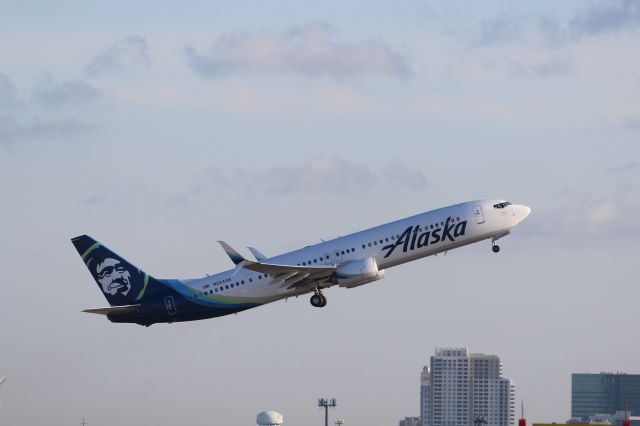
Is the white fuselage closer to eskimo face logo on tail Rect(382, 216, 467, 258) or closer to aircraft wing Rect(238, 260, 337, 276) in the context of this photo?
eskimo face logo on tail Rect(382, 216, 467, 258)

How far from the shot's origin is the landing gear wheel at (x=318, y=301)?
123312mm

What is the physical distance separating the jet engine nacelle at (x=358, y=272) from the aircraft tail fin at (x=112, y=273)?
1880 centimetres

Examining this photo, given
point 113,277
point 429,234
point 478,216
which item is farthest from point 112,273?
point 478,216

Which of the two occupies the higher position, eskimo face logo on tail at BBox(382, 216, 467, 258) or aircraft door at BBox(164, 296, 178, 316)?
eskimo face logo on tail at BBox(382, 216, 467, 258)

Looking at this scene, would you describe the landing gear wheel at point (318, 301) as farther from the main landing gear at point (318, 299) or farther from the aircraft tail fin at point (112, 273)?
the aircraft tail fin at point (112, 273)

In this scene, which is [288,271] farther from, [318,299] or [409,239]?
[409,239]

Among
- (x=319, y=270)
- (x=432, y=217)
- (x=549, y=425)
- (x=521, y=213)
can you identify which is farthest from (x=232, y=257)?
(x=549, y=425)

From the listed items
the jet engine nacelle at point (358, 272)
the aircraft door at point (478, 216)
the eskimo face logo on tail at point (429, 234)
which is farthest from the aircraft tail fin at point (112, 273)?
the aircraft door at point (478, 216)

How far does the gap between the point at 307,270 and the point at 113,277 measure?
66.5 feet

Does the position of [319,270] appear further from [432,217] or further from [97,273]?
[97,273]

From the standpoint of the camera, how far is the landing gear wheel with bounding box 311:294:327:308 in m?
123

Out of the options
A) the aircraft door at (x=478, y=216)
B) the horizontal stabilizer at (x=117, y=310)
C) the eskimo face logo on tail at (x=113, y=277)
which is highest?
the aircraft door at (x=478, y=216)

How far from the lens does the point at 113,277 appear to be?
425ft

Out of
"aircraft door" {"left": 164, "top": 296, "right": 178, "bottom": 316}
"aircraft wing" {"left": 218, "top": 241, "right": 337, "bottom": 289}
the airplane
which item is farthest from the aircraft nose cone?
"aircraft door" {"left": 164, "top": 296, "right": 178, "bottom": 316}
